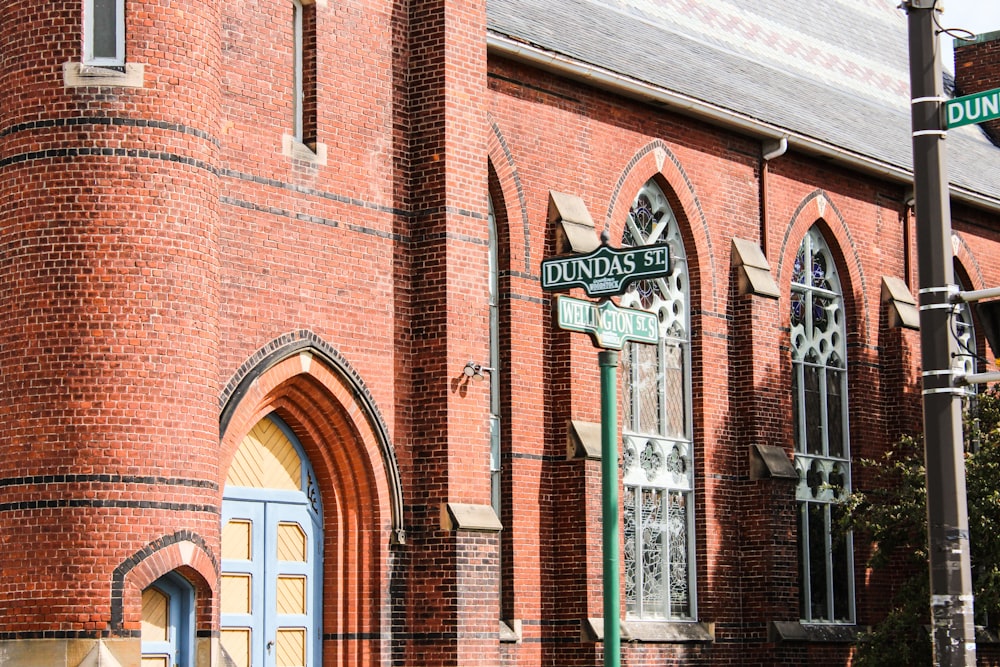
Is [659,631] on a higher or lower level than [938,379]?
lower

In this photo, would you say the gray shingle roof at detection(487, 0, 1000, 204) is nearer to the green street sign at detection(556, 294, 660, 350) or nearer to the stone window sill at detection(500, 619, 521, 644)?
the stone window sill at detection(500, 619, 521, 644)

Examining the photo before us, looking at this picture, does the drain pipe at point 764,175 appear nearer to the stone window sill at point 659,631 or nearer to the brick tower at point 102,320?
the stone window sill at point 659,631

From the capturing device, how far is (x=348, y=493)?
1727 centimetres

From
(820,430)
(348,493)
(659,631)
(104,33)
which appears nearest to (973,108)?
(104,33)

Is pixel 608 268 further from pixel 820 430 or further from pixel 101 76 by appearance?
pixel 820 430

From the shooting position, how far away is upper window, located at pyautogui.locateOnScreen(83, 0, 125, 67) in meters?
14.8

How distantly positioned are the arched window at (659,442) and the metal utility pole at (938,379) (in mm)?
→ 9679

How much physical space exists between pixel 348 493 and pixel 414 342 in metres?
1.74

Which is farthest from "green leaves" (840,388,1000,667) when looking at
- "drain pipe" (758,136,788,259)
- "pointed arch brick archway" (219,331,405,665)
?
"pointed arch brick archway" (219,331,405,665)

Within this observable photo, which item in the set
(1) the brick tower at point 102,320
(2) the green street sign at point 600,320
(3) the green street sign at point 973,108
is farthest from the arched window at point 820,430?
(2) the green street sign at point 600,320

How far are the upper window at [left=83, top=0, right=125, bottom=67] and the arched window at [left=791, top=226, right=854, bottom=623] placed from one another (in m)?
13.2

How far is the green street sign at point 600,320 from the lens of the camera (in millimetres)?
11547

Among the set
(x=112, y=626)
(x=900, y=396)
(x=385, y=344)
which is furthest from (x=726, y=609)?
(x=112, y=626)

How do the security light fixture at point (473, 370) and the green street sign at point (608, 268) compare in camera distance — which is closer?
the green street sign at point (608, 268)
